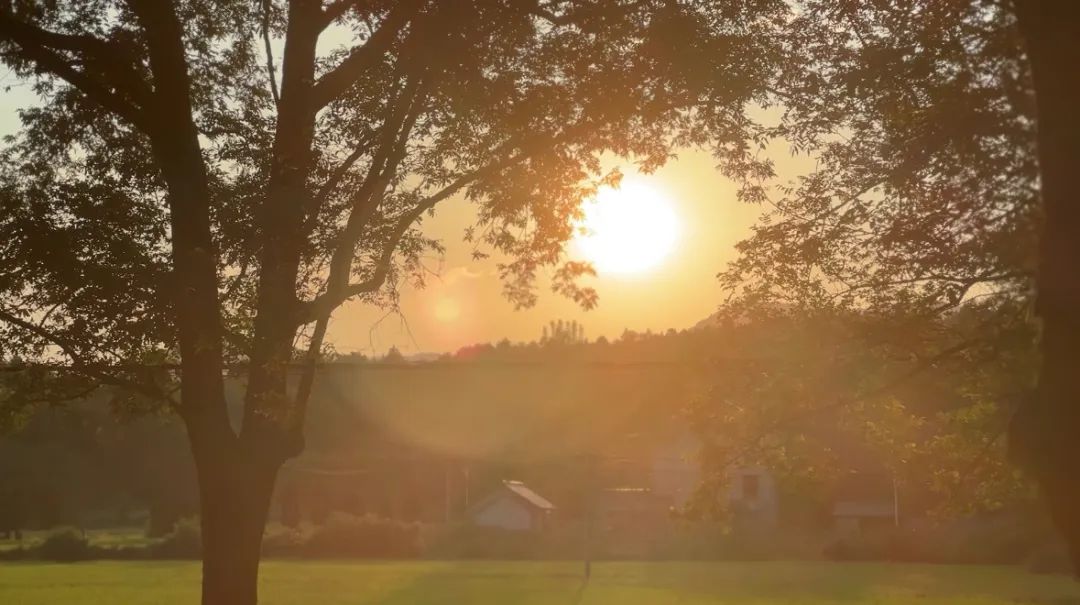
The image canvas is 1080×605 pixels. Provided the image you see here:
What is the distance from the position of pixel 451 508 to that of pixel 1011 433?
179 feet

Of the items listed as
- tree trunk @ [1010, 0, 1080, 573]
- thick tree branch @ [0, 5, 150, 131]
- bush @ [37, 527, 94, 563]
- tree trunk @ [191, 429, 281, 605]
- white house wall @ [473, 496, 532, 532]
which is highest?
thick tree branch @ [0, 5, 150, 131]

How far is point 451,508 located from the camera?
60.0 m

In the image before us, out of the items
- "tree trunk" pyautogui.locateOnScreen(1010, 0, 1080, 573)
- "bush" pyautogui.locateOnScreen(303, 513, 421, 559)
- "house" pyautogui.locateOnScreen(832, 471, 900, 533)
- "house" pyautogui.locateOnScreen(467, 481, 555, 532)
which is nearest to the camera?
"tree trunk" pyautogui.locateOnScreen(1010, 0, 1080, 573)

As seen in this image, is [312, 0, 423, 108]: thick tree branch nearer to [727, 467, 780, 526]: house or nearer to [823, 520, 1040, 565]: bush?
[823, 520, 1040, 565]: bush

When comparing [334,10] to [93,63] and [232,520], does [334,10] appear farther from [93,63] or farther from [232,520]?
[232,520]

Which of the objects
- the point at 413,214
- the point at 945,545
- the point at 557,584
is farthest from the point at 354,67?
the point at 945,545

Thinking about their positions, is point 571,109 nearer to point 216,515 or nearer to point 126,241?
point 126,241

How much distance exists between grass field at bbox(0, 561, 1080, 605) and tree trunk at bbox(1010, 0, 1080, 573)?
1931 cm

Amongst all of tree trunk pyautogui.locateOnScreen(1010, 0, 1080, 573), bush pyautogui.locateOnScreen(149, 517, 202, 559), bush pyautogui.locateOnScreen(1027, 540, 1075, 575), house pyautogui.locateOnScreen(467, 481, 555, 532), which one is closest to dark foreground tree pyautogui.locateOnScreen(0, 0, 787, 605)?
tree trunk pyautogui.locateOnScreen(1010, 0, 1080, 573)

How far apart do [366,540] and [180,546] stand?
7.11 m

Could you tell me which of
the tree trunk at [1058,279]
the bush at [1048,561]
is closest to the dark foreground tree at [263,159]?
the tree trunk at [1058,279]

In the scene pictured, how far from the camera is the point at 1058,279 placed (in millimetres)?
6312

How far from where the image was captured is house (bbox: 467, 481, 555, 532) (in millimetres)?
52375

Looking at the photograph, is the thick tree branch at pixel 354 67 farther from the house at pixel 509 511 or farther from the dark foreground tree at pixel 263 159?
the house at pixel 509 511
